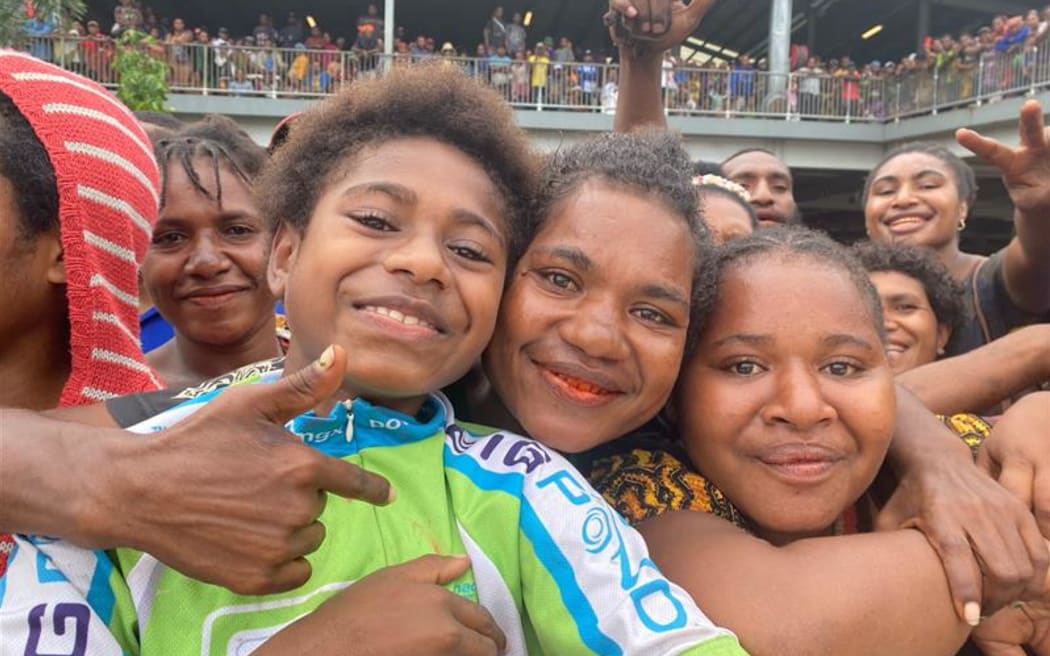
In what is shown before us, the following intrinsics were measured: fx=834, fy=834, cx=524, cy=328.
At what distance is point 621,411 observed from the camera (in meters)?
1.69

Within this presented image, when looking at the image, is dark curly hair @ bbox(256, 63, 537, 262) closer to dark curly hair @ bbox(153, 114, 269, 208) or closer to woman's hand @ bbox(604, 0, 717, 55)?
dark curly hair @ bbox(153, 114, 269, 208)

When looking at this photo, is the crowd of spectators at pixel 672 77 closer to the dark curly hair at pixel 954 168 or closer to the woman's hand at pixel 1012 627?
the dark curly hair at pixel 954 168

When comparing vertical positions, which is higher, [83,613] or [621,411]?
[621,411]

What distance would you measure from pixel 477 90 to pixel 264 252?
122cm

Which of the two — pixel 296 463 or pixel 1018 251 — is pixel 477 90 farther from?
pixel 1018 251

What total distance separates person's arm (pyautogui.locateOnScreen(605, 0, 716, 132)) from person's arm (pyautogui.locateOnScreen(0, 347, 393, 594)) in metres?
2.05

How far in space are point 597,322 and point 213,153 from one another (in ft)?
5.82

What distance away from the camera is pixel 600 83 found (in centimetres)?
1664

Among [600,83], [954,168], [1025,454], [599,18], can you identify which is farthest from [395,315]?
[599,18]

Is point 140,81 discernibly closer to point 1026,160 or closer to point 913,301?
point 913,301

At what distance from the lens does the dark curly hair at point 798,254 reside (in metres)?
1.81

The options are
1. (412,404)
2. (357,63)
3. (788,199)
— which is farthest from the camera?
(357,63)

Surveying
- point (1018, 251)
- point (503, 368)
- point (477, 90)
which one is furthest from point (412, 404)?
point (1018, 251)

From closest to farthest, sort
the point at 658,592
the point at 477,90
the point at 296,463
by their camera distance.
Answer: the point at 296,463, the point at 658,592, the point at 477,90
